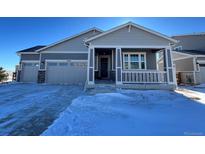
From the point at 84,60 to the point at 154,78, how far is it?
298 inches

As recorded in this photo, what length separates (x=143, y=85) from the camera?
921 cm

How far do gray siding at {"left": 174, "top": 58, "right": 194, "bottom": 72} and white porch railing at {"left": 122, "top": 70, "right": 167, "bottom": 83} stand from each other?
25.1ft

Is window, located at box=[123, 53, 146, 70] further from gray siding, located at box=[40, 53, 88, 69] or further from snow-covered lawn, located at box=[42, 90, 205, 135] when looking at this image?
snow-covered lawn, located at box=[42, 90, 205, 135]

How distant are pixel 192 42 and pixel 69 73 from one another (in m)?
17.1

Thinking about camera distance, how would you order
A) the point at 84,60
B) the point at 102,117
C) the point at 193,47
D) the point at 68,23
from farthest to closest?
the point at 193,47 < the point at 84,60 < the point at 68,23 < the point at 102,117

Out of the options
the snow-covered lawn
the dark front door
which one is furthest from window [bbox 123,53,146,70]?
the snow-covered lawn

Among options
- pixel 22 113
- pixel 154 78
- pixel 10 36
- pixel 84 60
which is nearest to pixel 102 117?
pixel 22 113

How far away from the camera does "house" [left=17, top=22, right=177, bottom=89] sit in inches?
375

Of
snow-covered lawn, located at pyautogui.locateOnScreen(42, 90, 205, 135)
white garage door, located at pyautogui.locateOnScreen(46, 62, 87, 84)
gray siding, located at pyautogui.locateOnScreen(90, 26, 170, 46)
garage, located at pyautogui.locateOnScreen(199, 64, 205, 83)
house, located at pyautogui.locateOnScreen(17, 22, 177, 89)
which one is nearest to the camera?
snow-covered lawn, located at pyautogui.locateOnScreen(42, 90, 205, 135)

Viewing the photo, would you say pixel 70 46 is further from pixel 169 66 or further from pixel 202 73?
pixel 202 73

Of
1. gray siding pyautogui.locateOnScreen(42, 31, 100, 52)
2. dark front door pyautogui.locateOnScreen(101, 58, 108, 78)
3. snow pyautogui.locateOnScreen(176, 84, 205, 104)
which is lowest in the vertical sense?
snow pyautogui.locateOnScreen(176, 84, 205, 104)

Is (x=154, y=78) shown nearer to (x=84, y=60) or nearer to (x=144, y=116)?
(x=144, y=116)

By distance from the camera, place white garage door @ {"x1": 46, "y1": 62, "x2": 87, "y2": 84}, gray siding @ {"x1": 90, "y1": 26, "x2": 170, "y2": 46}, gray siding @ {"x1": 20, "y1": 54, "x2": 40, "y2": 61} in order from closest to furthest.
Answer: gray siding @ {"x1": 90, "y1": 26, "x2": 170, "y2": 46} < white garage door @ {"x1": 46, "y1": 62, "x2": 87, "y2": 84} < gray siding @ {"x1": 20, "y1": 54, "x2": 40, "y2": 61}

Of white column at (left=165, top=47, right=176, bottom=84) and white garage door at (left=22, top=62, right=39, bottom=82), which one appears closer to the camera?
white column at (left=165, top=47, right=176, bottom=84)
